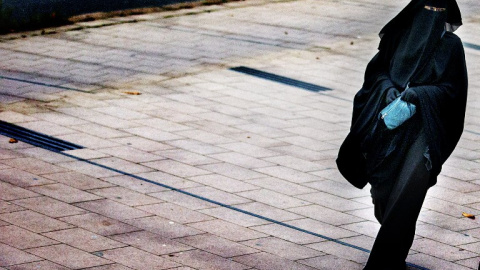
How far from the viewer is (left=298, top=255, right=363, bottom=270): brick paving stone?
223 inches

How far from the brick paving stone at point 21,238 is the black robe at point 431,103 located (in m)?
2.18

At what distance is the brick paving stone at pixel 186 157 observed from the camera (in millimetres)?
7543

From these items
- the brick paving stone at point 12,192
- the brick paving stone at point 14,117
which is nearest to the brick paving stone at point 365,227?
the brick paving stone at point 12,192

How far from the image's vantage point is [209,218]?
6.32 m

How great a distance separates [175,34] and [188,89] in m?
3.02

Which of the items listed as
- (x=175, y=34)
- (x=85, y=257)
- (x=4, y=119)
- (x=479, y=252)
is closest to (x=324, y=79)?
(x=175, y=34)

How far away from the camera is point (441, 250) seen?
609 cm

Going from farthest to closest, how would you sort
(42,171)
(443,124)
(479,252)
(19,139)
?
(19,139) < (42,171) < (479,252) < (443,124)

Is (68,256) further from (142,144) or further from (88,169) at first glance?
(142,144)

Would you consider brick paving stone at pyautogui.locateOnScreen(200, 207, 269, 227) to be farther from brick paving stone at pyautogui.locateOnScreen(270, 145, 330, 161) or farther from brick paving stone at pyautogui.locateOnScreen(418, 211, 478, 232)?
brick paving stone at pyautogui.locateOnScreen(270, 145, 330, 161)

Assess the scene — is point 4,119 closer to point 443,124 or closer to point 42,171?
point 42,171

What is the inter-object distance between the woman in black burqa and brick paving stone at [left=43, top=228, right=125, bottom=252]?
5.72 ft

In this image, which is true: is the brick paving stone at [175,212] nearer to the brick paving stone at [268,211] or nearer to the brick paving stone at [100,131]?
the brick paving stone at [268,211]

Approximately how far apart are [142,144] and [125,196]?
134cm
